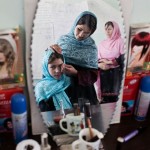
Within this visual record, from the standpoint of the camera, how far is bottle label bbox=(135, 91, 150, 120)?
978 millimetres

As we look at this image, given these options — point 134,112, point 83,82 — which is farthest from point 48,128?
point 134,112

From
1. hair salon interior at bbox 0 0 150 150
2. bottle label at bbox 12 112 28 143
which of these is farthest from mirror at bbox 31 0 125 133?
bottle label at bbox 12 112 28 143

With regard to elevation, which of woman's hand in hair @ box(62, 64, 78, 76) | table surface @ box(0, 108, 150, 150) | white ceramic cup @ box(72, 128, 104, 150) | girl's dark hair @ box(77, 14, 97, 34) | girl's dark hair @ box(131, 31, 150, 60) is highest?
girl's dark hair @ box(77, 14, 97, 34)

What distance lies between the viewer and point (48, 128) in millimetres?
934

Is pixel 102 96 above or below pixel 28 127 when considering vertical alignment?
Answer: above

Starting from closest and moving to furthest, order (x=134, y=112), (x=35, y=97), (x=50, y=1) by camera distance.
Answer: (x=50, y=1) < (x=35, y=97) < (x=134, y=112)

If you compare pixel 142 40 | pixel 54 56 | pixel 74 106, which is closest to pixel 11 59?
pixel 54 56

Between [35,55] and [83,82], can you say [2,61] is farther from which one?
[83,82]

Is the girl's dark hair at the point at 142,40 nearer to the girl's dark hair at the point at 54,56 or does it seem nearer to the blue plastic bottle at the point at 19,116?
the girl's dark hair at the point at 54,56

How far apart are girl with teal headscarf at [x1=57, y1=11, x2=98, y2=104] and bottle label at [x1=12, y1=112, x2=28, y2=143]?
0.16 m

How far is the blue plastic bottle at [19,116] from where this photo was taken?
2.75 feet

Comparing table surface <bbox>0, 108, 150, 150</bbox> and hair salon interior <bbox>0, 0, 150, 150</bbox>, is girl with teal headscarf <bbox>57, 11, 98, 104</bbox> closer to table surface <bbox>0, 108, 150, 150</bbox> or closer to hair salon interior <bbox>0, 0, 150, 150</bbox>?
hair salon interior <bbox>0, 0, 150, 150</bbox>

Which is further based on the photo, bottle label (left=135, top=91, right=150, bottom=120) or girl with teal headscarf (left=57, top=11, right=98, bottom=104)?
bottle label (left=135, top=91, right=150, bottom=120)

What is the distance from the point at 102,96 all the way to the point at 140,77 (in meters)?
0.16
